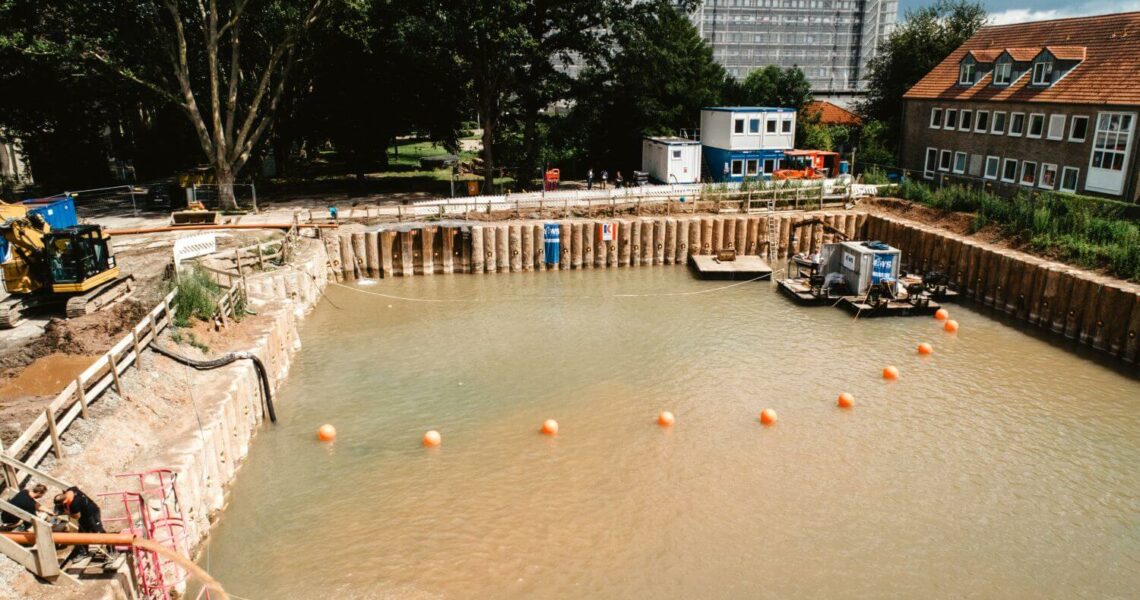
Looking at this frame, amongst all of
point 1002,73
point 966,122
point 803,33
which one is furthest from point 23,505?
point 803,33

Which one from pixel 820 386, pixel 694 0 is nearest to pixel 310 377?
pixel 820 386

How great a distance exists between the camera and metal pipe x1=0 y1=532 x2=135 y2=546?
955 cm

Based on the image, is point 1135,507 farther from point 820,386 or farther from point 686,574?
point 686,574

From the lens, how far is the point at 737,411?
1912 centimetres

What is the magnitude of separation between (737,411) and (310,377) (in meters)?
11.9

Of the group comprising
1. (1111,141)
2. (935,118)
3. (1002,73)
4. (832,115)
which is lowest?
(1111,141)

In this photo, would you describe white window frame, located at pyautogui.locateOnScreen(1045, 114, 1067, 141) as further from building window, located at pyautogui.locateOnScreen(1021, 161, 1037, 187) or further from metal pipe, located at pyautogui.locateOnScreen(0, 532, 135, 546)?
metal pipe, located at pyautogui.locateOnScreen(0, 532, 135, 546)

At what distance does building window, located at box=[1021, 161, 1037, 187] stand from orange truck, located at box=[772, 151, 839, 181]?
1016 cm

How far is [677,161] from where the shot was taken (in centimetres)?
4319

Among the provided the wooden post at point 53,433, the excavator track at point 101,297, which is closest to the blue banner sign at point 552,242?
the excavator track at point 101,297

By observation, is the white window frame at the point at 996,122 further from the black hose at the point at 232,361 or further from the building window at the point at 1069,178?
the black hose at the point at 232,361

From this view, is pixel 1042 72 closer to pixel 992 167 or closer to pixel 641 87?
pixel 992 167

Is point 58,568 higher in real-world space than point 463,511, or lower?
higher

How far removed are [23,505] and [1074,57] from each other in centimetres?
4422
